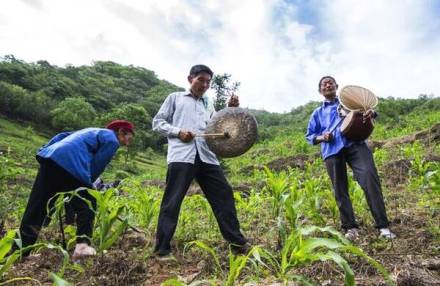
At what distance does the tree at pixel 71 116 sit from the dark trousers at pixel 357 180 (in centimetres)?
3501


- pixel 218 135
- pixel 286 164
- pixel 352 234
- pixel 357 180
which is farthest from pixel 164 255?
pixel 286 164

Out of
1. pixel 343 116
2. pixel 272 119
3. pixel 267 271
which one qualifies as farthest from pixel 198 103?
pixel 272 119

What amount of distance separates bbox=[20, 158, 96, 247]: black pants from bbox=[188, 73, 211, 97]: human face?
1.21 m

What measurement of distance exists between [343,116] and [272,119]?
4537 cm

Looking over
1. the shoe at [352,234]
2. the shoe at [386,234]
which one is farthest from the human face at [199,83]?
the shoe at [386,234]

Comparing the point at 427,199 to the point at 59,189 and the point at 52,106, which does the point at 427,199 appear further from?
the point at 52,106

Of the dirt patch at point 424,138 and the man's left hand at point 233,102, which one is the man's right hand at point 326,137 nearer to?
the man's left hand at point 233,102

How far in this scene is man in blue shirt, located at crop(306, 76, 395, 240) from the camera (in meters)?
3.56

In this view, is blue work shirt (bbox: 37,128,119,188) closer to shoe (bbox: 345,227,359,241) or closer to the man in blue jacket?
the man in blue jacket

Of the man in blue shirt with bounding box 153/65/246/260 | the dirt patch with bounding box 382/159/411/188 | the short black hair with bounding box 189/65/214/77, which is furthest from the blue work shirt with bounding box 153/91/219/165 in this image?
the dirt patch with bounding box 382/159/411/188

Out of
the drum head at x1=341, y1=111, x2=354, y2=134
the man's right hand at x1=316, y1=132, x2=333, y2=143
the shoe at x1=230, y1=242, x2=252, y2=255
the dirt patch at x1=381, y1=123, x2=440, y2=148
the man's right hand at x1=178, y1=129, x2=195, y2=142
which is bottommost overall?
the shoe at x1=230, y1=242, x2=252, y2=255

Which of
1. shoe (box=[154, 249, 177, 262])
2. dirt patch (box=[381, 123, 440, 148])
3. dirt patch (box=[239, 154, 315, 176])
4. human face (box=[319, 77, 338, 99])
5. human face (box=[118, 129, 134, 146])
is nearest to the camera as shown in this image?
shoe (box=[154, 249, 177, 262])

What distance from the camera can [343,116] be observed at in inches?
157

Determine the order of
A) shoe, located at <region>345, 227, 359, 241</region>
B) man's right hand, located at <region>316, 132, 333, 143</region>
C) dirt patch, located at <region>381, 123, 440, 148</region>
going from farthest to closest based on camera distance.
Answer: dirt patch, located at <region>381, 123, 440, 148</region> → man's right hand, located at <region>316, 132, 333, 143</region> → shoe, located at <region>345, 227, 359, 241</region>
